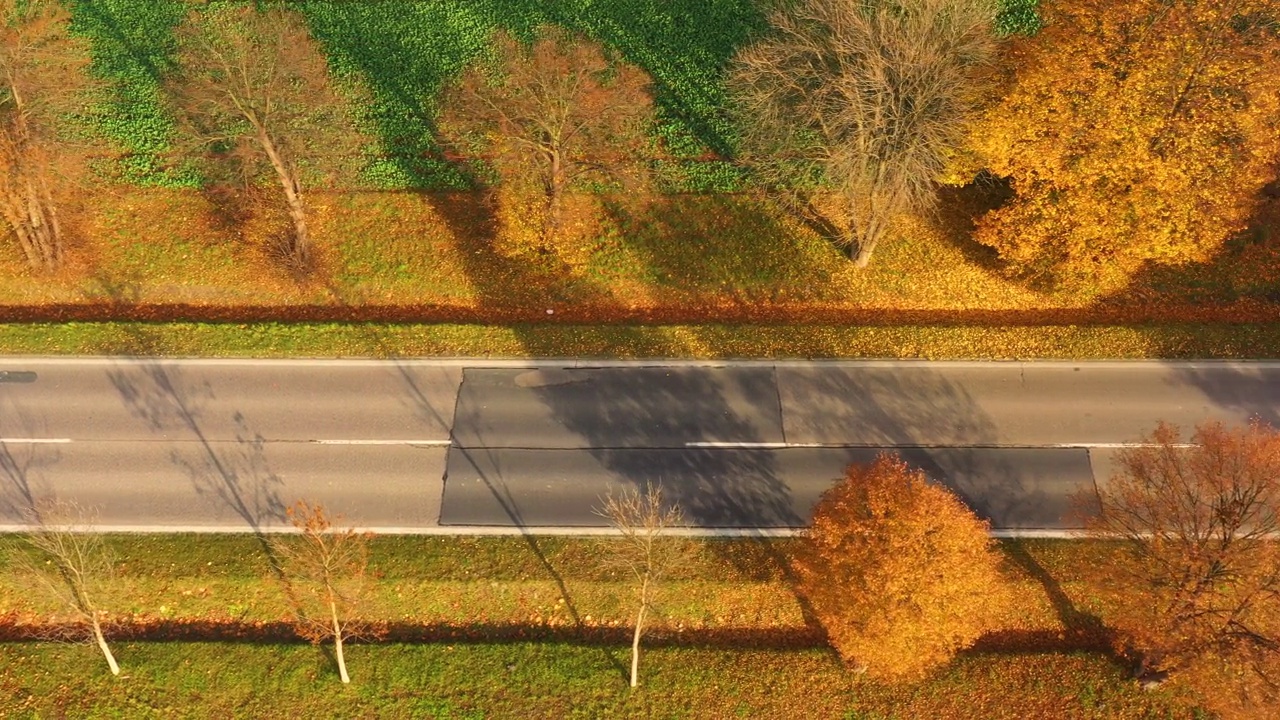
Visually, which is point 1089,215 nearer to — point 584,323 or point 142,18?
point 584,323

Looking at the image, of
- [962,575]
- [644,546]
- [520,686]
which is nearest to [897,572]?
[962,575]

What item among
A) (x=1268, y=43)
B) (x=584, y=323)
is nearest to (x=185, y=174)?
(x=584, y=323)

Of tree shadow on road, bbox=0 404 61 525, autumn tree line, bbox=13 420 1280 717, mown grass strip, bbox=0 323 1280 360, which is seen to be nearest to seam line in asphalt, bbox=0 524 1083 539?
tree shadow on road, bbox=0 404 61 525

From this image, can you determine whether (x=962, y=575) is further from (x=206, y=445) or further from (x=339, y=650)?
(x=206, y=445)

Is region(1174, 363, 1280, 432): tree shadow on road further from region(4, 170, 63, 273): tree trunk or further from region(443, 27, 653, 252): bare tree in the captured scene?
region(4, 170, 63, 273): tree trunk

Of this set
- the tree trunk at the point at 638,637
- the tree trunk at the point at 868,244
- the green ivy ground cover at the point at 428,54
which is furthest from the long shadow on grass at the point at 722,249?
the tree trunk at the point at 638,637

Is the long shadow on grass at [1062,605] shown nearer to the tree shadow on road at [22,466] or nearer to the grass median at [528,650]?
the grass median at [528,650]
